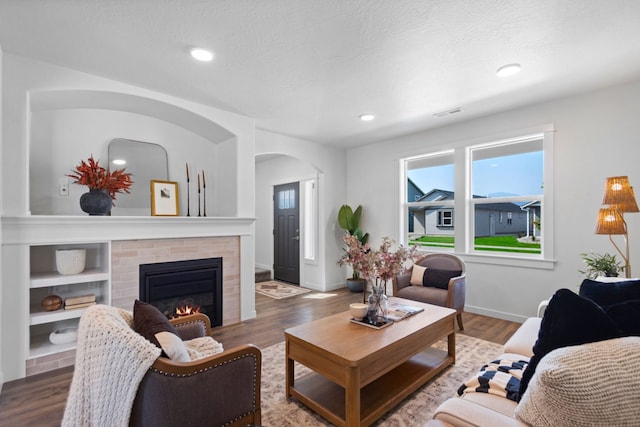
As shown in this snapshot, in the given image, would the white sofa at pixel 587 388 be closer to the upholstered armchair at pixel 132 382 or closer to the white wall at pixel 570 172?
the upholstered armchair at pixel 132 382

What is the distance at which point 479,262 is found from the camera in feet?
13.7

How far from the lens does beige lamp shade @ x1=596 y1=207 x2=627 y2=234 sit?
8.57 feet

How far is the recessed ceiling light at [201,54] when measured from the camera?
243 cm

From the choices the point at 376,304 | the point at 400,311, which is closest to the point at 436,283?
the point at 400,311

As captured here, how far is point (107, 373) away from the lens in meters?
1.31

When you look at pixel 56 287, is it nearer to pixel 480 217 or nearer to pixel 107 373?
pixel 107 373

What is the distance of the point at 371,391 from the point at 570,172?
3.27 metres

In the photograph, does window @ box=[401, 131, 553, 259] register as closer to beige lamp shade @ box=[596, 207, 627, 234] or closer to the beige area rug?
beige lamp shade @ box=[596, 207, 627, 234]

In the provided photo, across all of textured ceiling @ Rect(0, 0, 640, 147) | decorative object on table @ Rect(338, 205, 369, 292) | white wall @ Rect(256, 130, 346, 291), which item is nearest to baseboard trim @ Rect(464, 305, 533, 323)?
decorative object on table @ Rect(338, 205, 369, 292)

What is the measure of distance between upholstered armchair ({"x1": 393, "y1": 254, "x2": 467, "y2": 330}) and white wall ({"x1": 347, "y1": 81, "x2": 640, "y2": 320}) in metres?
0.68

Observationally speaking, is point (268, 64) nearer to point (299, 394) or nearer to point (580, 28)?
point (580, 28)

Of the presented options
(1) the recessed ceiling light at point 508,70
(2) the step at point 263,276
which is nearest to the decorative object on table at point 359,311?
(1) the recessed ceiling light at point 508,70

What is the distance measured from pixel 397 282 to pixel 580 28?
2846 millimetres

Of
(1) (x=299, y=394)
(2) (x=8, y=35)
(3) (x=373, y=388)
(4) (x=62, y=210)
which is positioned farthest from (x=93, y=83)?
(3) (x=373, y=388)
